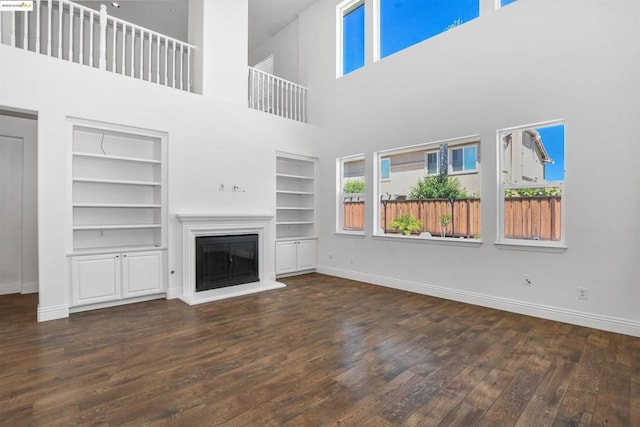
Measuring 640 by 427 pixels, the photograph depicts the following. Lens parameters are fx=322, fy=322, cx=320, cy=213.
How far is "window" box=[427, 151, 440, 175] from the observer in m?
4.75

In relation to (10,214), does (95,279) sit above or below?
below

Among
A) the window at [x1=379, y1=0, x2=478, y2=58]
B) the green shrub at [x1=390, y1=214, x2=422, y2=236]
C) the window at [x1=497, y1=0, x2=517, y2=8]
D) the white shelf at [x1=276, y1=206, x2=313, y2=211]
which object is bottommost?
the green shrub at [x1=390, y1=214, x2=422, y2=236]

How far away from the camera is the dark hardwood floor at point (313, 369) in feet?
6.39

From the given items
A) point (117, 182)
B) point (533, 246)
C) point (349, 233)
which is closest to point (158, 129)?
point (117, 182)

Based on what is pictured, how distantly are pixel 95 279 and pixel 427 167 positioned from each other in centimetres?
472

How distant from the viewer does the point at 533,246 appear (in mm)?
3730

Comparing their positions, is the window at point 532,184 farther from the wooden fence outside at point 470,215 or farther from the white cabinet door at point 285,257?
the white cabinet door at point 285,257

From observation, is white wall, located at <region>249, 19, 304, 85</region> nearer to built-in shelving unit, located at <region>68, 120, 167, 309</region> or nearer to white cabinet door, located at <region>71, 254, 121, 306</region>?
built-in shelving unit, located at <region>68, 120, 167, 309</region>

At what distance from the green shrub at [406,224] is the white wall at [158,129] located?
2155 millimetres

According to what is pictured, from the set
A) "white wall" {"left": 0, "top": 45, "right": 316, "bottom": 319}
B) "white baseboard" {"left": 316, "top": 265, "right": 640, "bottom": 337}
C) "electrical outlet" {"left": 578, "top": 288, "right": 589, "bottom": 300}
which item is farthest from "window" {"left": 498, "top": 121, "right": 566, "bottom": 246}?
"white wall" {"left": 0, "top": 45, "right": 316, "bottom": 319}

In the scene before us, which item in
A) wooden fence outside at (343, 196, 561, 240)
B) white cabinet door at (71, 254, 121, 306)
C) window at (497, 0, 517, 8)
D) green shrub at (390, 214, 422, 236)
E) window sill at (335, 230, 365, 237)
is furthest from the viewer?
window sill at (335, 230, 365, 237)

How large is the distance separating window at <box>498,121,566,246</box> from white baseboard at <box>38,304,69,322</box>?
5.30 meters

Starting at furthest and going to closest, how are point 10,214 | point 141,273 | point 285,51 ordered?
1. point 285,51
2. point 10,214
3. point 141,273

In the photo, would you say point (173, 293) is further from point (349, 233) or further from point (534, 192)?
point (534, 192)
